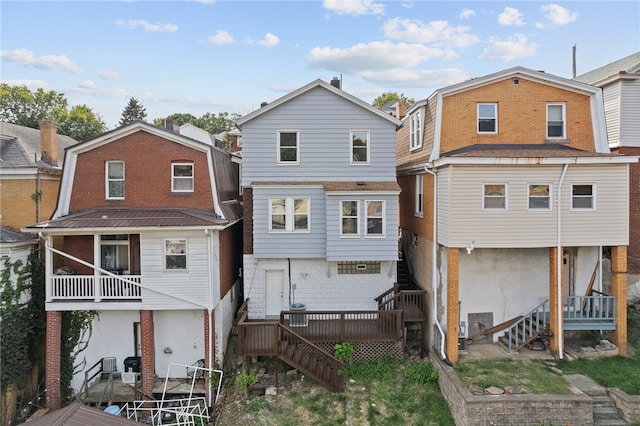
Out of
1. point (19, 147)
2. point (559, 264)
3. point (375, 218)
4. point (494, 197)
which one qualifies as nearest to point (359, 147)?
point (375, 218)

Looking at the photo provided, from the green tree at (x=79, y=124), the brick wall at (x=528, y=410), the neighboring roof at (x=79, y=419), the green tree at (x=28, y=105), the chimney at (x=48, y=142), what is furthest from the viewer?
the green tree at (x=79, y=124)

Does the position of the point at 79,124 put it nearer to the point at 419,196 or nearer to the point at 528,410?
the point at 419,196

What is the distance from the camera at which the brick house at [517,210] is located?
1312 centimetres

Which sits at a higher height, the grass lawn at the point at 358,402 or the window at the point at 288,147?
the window at the point at 288,147

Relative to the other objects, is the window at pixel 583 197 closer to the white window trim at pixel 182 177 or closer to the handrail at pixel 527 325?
the handrail at pixel 527 325

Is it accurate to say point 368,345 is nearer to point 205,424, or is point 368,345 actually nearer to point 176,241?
point 205,424

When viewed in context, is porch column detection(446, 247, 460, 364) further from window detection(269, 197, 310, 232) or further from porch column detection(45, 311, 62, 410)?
porch column detection(45, 311, 62, 410)

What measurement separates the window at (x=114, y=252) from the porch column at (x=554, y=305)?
50.7 feet

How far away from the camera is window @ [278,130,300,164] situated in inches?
624

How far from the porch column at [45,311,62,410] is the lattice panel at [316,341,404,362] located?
9.30 meters

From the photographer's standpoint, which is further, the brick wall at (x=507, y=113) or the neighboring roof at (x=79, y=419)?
the brick wall at (x=507, y=113)

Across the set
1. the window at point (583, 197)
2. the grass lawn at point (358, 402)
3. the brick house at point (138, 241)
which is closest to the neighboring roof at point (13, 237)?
the brick house at point (138, 241)

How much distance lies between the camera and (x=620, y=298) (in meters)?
13.6

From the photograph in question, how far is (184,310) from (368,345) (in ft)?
22.9
